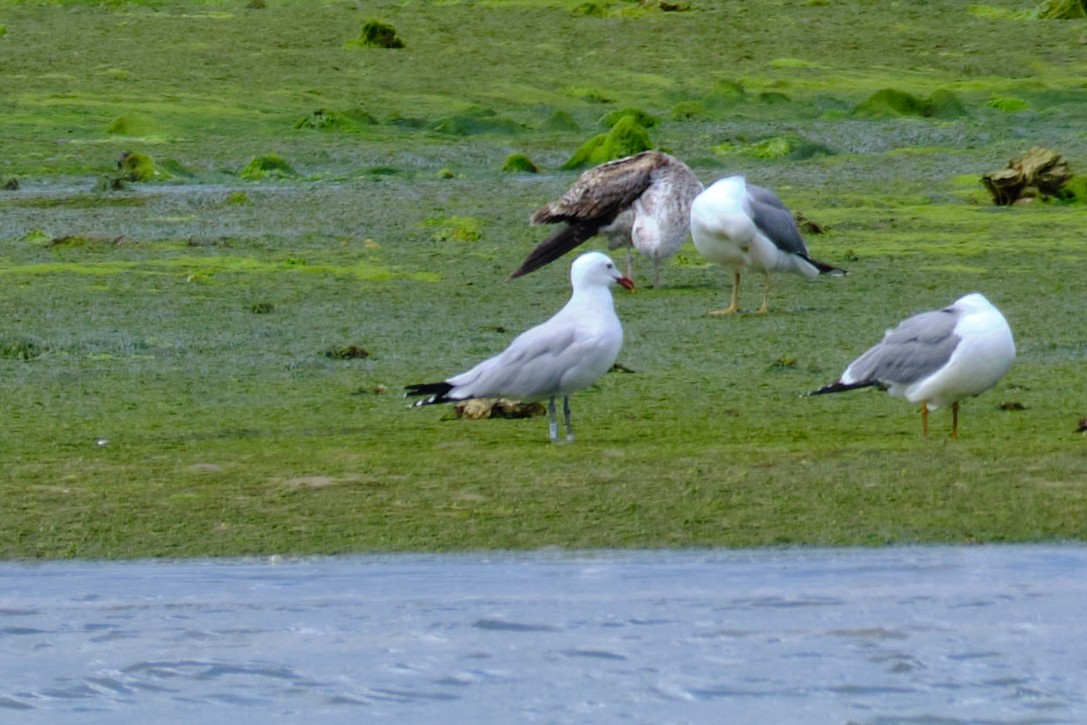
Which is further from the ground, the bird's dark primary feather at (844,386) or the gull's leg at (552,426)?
the bird's dark primary feather at (844,386)

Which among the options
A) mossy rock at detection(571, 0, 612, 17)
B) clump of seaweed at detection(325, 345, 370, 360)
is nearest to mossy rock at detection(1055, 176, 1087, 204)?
clump of seaweed at detection(325, 345, 370, 360)

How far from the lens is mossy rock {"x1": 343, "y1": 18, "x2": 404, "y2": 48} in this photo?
27438 millimetres

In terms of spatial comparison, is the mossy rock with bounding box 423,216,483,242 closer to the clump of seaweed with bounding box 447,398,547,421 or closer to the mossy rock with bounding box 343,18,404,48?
Answer: the clump of seaweed with bounding box 447,398,547,421

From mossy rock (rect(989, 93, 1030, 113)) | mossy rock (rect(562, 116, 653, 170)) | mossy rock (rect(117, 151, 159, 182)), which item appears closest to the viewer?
mossy rock (rect(117, 151, 159, 182))

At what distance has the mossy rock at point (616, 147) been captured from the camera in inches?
767

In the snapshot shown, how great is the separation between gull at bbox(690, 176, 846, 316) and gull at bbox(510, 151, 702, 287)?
0.70 m

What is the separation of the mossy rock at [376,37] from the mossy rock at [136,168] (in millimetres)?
8242

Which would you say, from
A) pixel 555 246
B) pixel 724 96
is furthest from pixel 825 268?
pixel 724 96

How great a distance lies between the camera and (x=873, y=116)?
23.4 m

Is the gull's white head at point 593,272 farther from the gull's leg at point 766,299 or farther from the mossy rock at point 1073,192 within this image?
the mossy rock at point 1073,192

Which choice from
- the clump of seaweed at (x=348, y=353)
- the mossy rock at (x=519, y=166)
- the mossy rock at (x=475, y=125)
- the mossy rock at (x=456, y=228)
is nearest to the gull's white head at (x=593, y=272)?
the clump of seaweed at (x=348, y=353)

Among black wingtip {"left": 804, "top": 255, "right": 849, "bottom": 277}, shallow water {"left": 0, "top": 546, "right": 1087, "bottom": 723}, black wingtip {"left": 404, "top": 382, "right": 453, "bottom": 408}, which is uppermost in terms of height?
black wingtip {"left": 804, "top": 255, "right": 849, "bottom": 277}

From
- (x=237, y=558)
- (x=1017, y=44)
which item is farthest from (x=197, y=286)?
(x=1017, y=44)

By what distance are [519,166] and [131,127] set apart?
4.75 meters
